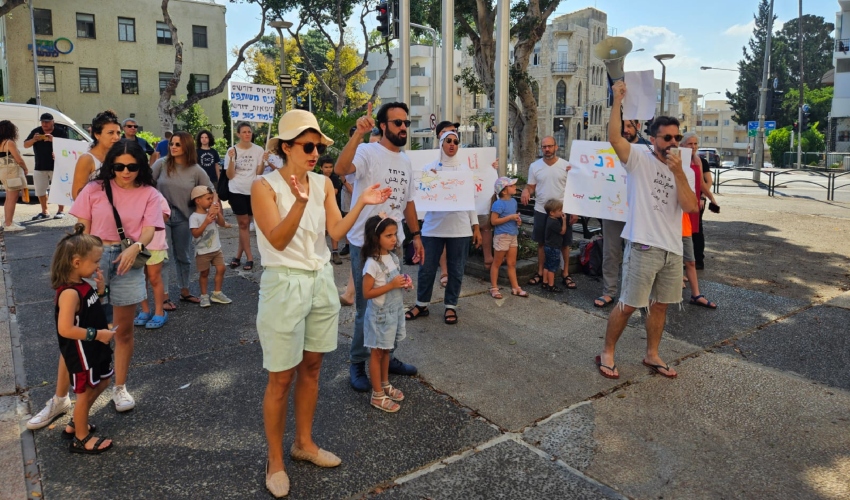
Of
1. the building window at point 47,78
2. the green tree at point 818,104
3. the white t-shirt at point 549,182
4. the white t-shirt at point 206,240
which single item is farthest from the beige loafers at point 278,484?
the green tree at point 818,104

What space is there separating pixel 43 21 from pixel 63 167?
30.8 metres

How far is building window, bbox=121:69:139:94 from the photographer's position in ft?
117

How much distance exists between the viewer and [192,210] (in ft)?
20.9

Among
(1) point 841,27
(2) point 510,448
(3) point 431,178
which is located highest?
(1) point 841,27

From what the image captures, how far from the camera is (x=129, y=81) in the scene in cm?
3588

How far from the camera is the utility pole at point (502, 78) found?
8.02 m

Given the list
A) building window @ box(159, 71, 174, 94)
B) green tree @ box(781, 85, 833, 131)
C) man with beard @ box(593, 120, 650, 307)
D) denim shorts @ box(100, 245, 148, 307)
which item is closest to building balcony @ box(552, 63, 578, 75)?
green tree @ box(781, 85, 833, 131)

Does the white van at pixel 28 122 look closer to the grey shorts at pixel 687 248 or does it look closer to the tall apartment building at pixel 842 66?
the grey shorts at pixel 687 248

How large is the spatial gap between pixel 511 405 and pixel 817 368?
2.55m

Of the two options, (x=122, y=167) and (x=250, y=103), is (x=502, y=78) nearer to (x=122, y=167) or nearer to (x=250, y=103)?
(x=122, y=167)

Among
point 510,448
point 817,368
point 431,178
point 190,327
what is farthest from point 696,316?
point 190,327

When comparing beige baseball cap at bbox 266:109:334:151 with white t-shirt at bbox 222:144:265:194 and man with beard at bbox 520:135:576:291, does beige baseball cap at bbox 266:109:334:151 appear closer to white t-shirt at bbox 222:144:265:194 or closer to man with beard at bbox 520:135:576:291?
man with beard at bbox 520:135:576:291

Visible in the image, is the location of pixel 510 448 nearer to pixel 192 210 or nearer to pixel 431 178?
pixel 431 178

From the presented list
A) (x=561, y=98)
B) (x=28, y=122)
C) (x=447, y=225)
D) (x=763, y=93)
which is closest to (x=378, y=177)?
(x=447, y=225)
